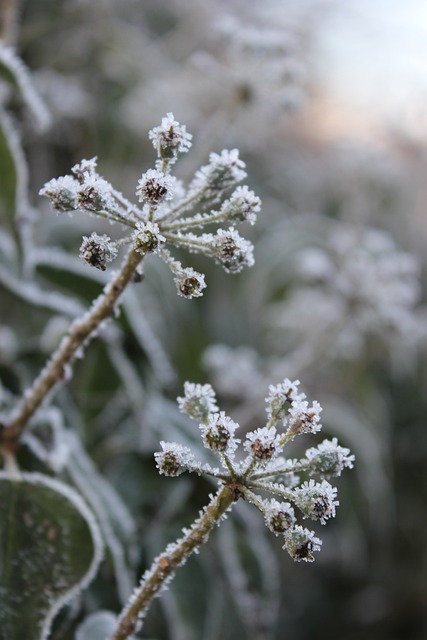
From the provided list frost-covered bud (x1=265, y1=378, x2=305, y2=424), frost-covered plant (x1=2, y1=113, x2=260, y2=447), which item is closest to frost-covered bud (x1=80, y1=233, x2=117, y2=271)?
frost-covered plant (x1=2, y1=113, x2=260, y2=447)

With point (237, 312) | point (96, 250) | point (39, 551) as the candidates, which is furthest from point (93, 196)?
point (237, 312)

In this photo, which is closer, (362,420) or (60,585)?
(60,585)

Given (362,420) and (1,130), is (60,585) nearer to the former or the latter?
→ (1,130)

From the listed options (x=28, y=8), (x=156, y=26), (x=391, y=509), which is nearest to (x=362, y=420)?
(x=391, y=509)

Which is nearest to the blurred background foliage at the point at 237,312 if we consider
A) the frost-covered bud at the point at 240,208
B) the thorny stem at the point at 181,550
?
the thorny stem at the point at 181,550

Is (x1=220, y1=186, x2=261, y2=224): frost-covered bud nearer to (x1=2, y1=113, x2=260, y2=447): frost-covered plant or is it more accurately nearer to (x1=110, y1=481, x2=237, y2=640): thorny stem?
(x1=2, y1=113, x2=260, y2=447): frost-covered plant

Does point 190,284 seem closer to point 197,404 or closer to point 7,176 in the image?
point 197,404
